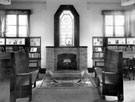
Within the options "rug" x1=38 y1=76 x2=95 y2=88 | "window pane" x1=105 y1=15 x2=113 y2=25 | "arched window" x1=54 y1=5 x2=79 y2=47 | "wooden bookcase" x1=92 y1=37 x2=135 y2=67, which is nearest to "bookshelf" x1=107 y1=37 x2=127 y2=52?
"wooden bookcase" x1=92 y1=37 x2=135 y2=67

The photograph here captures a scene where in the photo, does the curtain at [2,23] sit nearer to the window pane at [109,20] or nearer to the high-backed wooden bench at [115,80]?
the window pane at [109,20]

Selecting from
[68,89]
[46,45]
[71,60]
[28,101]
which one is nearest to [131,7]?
[71,60]

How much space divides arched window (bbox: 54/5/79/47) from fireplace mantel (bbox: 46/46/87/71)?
0.78 feet

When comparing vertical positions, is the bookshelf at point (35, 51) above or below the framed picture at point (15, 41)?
below

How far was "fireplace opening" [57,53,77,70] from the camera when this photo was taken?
9.06m

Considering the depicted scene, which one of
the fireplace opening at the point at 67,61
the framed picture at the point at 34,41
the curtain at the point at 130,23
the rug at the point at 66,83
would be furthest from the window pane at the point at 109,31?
the framed picture at the point at 34,41

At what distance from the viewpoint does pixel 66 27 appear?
904cm

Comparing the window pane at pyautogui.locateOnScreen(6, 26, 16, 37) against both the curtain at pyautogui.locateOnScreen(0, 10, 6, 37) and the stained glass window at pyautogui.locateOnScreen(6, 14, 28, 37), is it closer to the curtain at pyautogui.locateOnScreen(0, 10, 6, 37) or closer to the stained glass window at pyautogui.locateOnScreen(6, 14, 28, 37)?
the stained glass window at pyautogui.locateOnScreen(6, 14, 28, 37)

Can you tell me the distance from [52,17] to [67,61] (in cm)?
215

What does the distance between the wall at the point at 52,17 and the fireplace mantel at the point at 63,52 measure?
323 millimetres

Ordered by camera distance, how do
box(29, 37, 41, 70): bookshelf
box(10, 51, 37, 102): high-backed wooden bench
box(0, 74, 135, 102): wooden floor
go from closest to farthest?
box(10, 51, 37, 102): high-backed wooden bench < box(0, 74, 135, 102): wooden floor < box(29, 37, 41, 70): bookshelf

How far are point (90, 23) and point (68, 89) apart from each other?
4.11 meters

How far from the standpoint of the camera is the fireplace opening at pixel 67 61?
9.06m

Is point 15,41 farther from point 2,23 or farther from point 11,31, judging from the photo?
point 2,23
